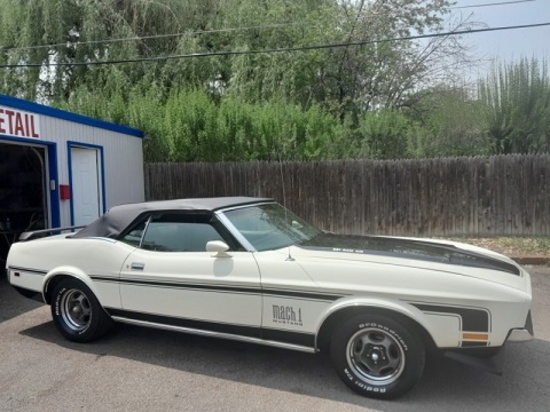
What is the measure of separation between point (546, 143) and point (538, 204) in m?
3.19

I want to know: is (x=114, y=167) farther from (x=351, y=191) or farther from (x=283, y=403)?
(x=283, y=403)

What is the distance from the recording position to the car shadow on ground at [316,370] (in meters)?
3.21

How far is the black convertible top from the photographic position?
4207mm

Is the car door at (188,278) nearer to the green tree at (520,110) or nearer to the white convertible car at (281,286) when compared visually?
the white convertible car at (281,286)

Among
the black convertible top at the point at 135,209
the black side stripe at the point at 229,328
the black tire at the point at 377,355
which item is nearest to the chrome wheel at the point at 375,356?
the black tire at the point at 377,355

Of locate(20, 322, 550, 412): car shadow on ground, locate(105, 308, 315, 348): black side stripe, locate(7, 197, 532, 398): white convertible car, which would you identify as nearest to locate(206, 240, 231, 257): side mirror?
locate(7, 197, 532, 398): white convertible car

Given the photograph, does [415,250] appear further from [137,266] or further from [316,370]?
[137,266]

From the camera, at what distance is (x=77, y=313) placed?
457 centimetres

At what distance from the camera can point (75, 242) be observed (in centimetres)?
451

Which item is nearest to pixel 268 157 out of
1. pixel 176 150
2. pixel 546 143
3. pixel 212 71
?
pixel 176 150

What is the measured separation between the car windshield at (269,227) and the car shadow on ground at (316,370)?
109 centimetres

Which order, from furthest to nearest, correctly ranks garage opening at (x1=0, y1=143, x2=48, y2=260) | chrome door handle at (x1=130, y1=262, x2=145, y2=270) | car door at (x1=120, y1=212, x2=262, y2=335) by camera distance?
garage opening at (x1=0, y1=143, x2=48, y2=260), chrome door handle at (x1=130, y1=262, x2=145, y2=270), car door at (x1=120, y1=212, x2=262, y2=335)

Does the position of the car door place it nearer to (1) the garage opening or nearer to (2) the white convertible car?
(2) the white convertible car

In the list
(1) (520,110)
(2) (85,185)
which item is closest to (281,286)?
(2) (85,185)
